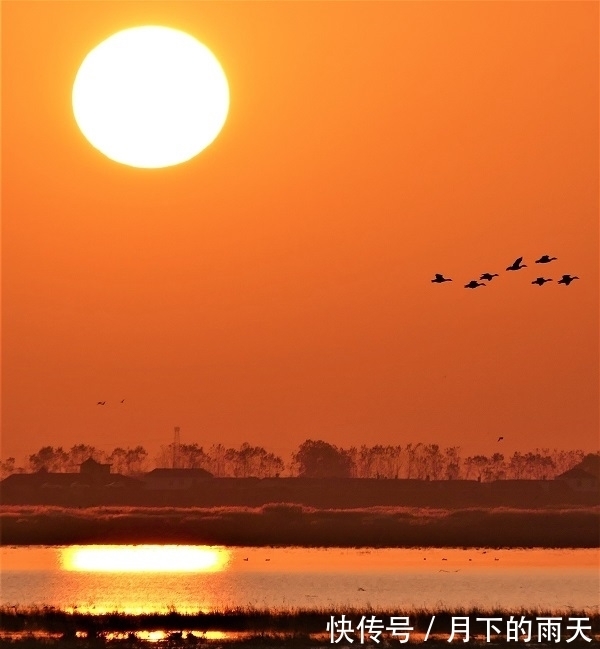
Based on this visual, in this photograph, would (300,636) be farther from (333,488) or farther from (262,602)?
(333,488)

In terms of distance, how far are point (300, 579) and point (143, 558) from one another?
28087mm

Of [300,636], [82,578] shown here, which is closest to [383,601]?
[300,636]

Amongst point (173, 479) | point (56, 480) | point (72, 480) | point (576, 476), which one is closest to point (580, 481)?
point (576, 476)

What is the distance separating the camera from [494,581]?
70.3 metres

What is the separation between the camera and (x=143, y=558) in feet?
311

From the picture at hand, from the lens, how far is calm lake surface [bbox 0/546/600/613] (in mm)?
57500

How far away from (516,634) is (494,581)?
26.5 m

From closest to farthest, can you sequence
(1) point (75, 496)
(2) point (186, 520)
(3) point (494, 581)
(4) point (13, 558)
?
1. (3) point (494, 581)
2. (4) point (13, 558)
3. (2) point (186, 520)
4. (1) point (75, 496)

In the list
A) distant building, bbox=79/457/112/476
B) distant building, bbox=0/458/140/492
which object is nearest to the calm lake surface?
distant building, bbox=0/458/140/492

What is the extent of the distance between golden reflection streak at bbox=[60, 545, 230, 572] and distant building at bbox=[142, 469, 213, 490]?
7232 cm

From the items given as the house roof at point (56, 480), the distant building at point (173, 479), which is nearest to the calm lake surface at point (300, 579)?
the house roof at point (56, 480)

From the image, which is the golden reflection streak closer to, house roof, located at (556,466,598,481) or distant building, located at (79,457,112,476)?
distant building, located at (79,457,112,476)

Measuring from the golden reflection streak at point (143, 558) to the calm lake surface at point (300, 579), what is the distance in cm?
10

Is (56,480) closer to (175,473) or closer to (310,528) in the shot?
(175,473)
